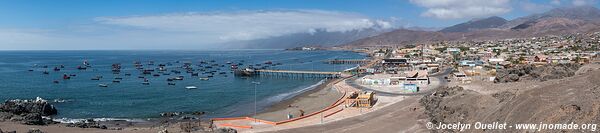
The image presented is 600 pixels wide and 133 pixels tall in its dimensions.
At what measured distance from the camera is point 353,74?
96.6 metres

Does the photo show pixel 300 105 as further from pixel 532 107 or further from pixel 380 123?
pixel 532 107

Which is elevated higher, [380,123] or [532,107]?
[532,107]

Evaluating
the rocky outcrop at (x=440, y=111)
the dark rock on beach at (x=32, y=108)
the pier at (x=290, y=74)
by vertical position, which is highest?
the rocky outcrop at (x=440, y=111)

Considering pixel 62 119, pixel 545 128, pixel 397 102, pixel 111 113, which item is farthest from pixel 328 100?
pixel 545 128

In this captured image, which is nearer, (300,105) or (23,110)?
(23,110)

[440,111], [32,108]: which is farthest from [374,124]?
[32,108]

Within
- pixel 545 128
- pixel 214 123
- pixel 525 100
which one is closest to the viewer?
pixel 545 128

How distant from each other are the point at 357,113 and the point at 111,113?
2711cm

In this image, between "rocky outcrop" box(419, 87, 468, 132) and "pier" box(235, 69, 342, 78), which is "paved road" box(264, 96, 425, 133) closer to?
"rocky outcrop" box(419, 87, 468, 132)

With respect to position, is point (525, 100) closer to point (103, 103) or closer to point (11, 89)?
point (103, 103)

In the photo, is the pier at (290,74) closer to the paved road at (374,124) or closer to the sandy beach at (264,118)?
the sandy beach at (264,118)

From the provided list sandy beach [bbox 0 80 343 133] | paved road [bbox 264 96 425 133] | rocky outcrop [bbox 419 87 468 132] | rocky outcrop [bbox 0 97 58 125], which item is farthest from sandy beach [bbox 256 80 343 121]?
rocky outcrop [bbox 0 97 58 125]

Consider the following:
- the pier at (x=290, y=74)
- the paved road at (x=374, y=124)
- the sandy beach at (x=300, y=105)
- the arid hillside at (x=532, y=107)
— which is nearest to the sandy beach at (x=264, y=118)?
the sandy beach at (x=300, y=105)

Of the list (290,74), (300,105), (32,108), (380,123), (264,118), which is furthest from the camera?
(290,74)
